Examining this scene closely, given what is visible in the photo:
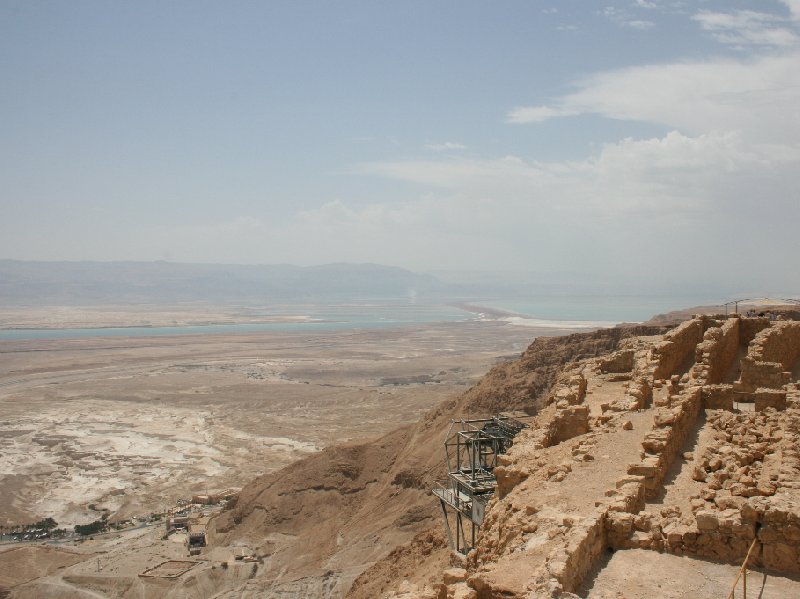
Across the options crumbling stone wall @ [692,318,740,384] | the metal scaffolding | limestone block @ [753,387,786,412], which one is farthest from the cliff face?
limestone block @ [753,387,786,412]

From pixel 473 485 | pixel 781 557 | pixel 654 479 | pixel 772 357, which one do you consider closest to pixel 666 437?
pixel 654 479

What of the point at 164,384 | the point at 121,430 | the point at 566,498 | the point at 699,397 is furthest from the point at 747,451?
the point at 164,384

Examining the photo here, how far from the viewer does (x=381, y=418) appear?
51688 millimetres

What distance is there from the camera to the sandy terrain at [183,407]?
3609 cm

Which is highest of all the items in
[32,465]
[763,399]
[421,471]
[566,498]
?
[763,399]

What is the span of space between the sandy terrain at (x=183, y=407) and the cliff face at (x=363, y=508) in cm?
694

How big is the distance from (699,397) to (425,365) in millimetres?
70267

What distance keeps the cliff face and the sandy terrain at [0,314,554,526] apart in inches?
273

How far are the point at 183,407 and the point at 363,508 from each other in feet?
112

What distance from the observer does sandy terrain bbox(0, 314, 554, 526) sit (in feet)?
118

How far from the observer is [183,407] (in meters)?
57.5

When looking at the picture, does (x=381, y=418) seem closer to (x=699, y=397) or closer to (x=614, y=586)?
(x=699, y=397)

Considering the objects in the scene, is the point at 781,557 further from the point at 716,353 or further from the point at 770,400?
the point at 716,353

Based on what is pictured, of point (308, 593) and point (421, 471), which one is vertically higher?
point (421, 471)
